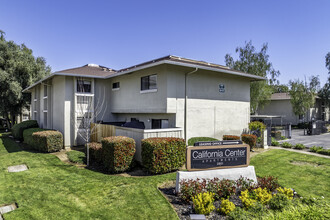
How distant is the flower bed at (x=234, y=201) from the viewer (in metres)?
4.61

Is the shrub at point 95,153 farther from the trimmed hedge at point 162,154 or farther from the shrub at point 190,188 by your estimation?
the shrub at point 190,188

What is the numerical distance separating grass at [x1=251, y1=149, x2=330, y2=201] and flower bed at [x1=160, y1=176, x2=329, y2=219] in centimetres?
111

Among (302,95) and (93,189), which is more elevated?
(302,95)

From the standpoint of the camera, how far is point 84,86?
1441 cm

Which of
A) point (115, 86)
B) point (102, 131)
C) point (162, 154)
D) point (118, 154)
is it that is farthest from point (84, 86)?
point (162, 154)

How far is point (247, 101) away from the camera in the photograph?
15461mm

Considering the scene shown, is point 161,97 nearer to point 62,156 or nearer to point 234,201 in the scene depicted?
point 62,156

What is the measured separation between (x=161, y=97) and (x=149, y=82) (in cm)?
162

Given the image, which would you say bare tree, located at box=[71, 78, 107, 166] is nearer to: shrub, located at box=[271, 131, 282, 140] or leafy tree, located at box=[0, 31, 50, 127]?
leafy tree, located at box=[0, 31, 50, 127]

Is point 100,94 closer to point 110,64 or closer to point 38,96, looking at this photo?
point 110,64

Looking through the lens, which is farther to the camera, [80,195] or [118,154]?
[118,154]

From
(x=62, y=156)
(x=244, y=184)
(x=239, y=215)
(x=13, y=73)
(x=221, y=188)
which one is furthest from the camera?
(x=13, y=73)

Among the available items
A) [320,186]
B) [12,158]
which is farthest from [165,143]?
[12,158]

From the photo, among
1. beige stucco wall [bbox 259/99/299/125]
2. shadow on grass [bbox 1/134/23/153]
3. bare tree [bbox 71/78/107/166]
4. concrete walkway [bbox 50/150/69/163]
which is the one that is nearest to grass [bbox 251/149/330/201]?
concrete walkway [bbox 50/150/69/163]
